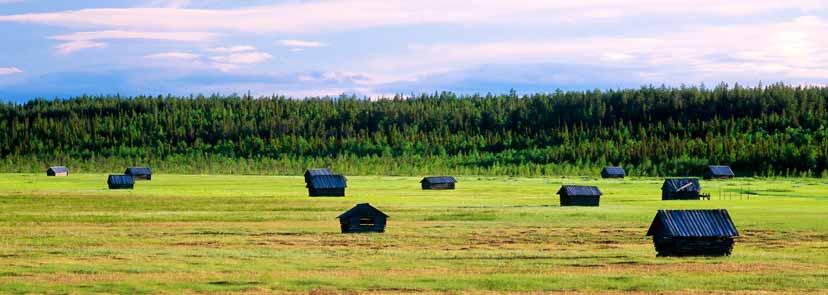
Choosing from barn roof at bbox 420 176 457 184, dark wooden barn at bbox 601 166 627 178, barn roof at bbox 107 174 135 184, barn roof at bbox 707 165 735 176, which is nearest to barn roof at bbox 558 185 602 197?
barn roof at bbox 420 176 457 184

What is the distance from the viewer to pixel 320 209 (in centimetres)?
9769

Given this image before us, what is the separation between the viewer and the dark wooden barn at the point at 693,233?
5559 centimetres

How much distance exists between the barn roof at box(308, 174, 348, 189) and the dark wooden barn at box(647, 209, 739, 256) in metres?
65.4

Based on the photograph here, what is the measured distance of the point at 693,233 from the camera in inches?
2189

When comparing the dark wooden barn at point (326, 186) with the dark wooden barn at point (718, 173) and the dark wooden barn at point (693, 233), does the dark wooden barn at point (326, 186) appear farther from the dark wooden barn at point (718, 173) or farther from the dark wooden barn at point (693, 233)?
the dark wooden barn at point (718, 173)

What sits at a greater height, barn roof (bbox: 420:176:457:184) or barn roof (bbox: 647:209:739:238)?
barn roof (bbox: 420:176:457:184)

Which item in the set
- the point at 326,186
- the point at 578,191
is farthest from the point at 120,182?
the point at 578,191

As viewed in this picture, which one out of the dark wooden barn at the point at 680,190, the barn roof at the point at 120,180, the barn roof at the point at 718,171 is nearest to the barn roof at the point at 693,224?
the dark wooden barn at the point at 680,190

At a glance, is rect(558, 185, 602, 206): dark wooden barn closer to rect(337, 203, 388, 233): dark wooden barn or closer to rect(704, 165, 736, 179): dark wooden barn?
rect(337, 203, 388, 233): dark wooden barn

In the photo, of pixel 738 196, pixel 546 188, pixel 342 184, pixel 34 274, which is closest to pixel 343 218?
pixel 34 274

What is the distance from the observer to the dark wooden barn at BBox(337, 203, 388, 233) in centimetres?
7056

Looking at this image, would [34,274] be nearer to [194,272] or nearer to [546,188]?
[194,272]

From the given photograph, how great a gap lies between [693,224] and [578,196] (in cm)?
4510

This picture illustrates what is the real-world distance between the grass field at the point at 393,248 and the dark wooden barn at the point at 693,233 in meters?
1.06
